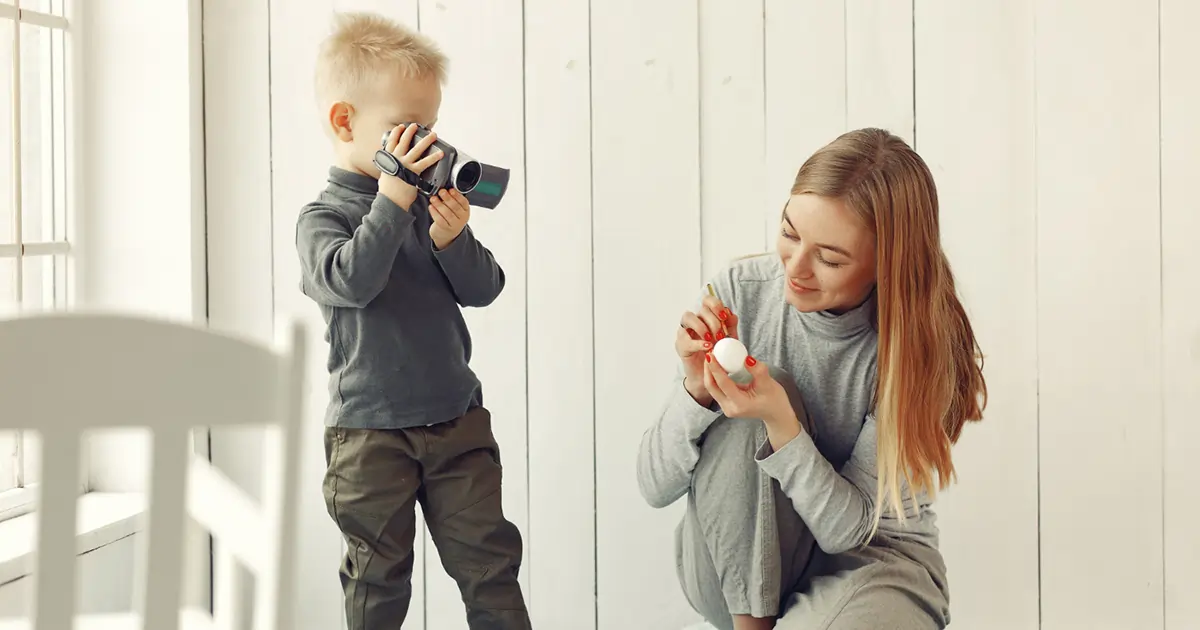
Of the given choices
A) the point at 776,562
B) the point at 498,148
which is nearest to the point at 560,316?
the point at 498,148

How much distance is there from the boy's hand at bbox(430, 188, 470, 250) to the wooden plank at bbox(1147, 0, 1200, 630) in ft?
3.49

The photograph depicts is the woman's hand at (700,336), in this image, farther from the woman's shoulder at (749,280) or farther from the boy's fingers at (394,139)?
the boy's fingers at (394,139)

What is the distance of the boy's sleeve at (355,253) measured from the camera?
1.24 meters

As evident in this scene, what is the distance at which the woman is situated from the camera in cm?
125

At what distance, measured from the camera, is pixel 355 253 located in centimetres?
125

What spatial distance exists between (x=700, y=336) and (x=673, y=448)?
5.9 inches

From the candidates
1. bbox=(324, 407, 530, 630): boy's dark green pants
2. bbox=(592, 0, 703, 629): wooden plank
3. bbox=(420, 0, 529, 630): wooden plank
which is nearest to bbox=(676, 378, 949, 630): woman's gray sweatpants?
bbox=(324, 407, 530, 630): boy's dark green pants

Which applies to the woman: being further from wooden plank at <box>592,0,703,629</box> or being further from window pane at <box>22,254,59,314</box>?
window pane at <box>22,254,59,314</box>

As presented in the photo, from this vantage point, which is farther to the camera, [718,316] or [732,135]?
[732,135]

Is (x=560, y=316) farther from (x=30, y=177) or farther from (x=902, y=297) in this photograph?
(x=30, y=177)

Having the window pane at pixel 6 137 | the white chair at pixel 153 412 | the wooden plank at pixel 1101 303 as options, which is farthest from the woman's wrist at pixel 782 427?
the window pane at pixel 6 137

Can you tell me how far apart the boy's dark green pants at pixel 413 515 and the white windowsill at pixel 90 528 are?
305mm

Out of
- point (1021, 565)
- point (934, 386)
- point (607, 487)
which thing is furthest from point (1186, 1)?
point (607, 487)

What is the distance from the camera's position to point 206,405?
0.63 meters
